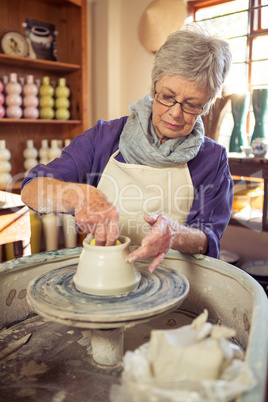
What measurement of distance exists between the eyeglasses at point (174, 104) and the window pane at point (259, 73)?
81.3 inches

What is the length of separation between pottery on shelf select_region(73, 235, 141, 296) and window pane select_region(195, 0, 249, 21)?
2.89 metres

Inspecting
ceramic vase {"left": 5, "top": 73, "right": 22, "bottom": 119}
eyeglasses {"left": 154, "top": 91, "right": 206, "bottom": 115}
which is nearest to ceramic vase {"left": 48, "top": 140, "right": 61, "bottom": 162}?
ceramic vase {"left": 5, "top": 73, "right": 22, "bottom": 119}

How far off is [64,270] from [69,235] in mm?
2266

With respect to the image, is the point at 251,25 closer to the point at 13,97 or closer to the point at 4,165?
the point at 13,97

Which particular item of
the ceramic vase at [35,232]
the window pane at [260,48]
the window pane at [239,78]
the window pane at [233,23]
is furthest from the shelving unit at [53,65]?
the window pane at [260,48]

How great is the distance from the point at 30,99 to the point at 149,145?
2.03 metres

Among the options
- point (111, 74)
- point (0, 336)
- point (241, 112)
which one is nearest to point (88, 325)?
point (0, 336)

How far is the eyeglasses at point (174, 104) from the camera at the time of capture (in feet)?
4.24

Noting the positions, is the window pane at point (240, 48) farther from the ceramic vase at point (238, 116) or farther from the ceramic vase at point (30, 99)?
the ceramic vase at point (30, 99)

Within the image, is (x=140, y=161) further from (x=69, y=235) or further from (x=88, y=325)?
(x=69, y=235)

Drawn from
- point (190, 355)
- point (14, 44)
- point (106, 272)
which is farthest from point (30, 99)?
point (190, 355)

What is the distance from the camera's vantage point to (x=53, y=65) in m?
3.18

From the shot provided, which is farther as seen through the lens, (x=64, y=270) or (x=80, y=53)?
(x=80, y=53)

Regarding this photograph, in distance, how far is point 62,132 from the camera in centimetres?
365
